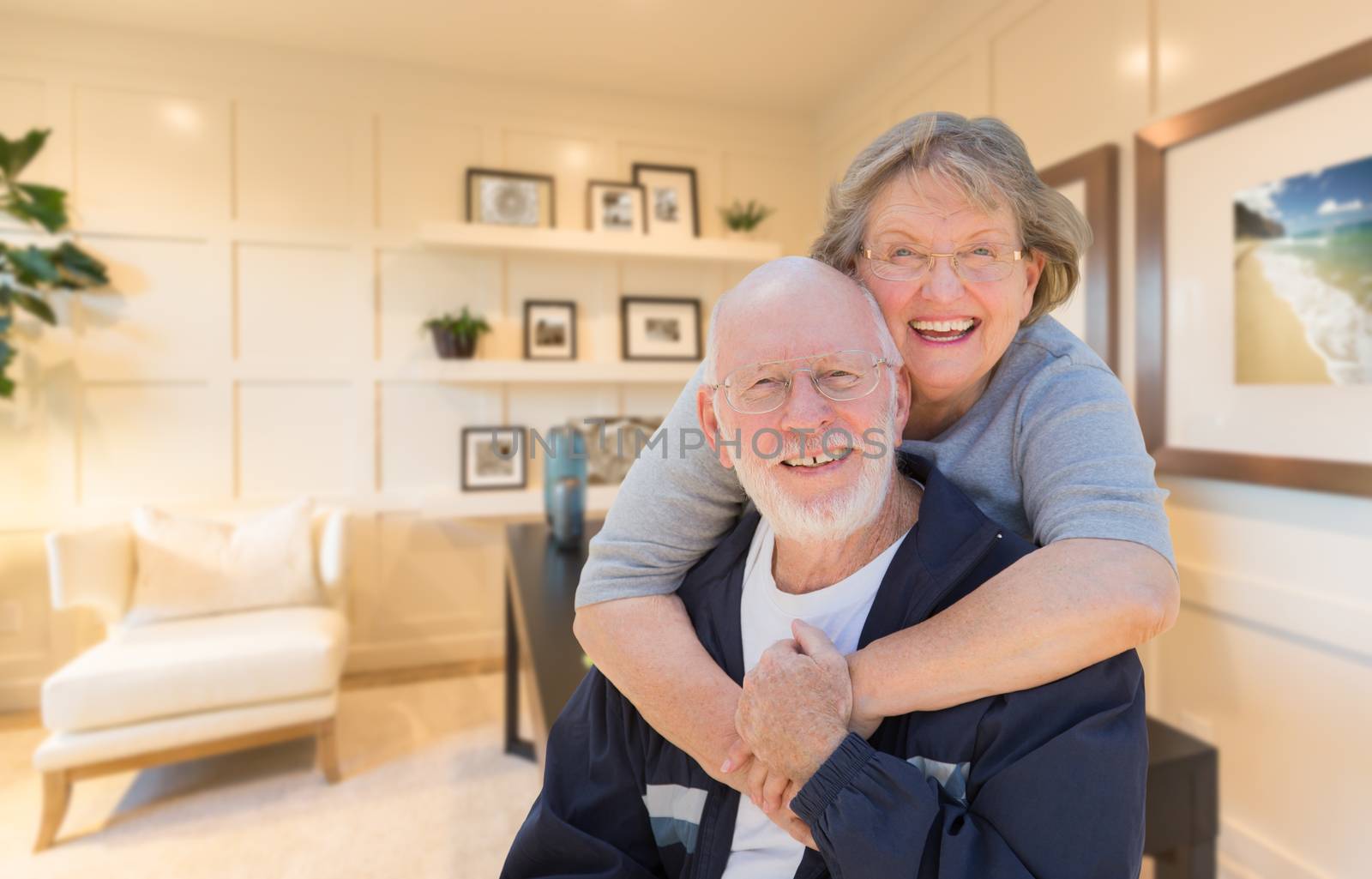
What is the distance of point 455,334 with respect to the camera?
3553 mm

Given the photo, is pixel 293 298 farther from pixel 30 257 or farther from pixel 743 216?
pixel 743 216

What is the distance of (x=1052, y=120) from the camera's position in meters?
2.54

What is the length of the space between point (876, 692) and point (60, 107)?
14.1 ft

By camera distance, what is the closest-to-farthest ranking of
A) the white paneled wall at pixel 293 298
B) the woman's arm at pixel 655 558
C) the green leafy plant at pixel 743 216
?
the woman's arm at pixel 655 558
the white paneled wall at pixel 293 298
the green leafy plant at pixel 743 216

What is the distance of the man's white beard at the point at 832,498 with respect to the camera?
0.84 metres

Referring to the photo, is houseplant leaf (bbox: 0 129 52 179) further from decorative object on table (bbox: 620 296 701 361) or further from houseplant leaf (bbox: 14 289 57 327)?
decorative object on table (bbox: 620 296 701 361)

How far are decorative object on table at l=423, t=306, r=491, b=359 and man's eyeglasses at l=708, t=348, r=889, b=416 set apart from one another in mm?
3006

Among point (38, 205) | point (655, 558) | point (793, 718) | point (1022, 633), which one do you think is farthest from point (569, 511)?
point (38, 205)

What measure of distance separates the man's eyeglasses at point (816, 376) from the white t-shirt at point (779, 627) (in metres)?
0.25

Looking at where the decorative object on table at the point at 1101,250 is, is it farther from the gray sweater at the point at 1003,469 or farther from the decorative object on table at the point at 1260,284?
the gray sweater at the point at 1003,469

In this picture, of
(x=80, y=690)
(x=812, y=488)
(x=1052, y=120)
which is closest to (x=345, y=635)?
(x=80, y=690)

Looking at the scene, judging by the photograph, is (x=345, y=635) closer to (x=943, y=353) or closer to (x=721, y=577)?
(x=721, y=577)

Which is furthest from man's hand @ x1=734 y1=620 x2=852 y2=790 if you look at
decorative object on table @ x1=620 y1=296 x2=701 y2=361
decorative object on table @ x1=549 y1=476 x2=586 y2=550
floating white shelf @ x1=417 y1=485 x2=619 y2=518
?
decorative object on table @ x1=620 y1=296 x2=701 y2=361

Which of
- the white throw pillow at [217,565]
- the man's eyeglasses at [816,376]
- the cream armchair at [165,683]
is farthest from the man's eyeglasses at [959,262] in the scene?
the white throw pillow at [217,565]
